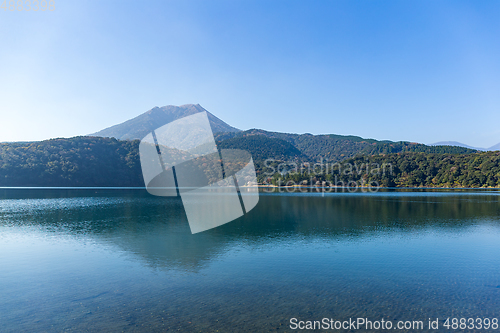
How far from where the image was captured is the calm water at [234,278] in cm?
855

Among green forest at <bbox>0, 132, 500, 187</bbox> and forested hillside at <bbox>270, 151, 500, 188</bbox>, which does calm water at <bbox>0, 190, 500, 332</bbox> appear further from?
forested hillside at <bbox>270, 151, 500, 188</bbox>

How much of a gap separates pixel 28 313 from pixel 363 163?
13754cm

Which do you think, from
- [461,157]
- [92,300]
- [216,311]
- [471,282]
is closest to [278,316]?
[216,311]

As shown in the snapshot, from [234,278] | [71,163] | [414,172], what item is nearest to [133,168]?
[71,163]

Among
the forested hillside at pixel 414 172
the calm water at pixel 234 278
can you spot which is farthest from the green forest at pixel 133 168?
the calm water at pixel 234 278

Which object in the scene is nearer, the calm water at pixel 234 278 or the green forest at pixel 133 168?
the calm water at pixel 234 278

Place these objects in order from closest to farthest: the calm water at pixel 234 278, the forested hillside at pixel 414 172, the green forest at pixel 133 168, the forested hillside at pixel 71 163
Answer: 1. the calm water at pixel 234 278
2. the forested hillside at pixel 71 163
3. the green forest at pixel 133 168
4. the forested hillside at pixel 414 172

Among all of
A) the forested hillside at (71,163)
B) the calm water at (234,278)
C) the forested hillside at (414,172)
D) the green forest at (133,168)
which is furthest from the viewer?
the forested hillside at (414,172)

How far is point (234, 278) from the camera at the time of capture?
38.7 ft

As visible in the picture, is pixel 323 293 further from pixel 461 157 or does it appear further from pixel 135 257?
pixel 461 157

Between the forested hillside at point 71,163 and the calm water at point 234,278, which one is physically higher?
the forested hillside at point 71,163

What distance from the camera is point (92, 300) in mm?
9547

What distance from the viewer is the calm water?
336 inches

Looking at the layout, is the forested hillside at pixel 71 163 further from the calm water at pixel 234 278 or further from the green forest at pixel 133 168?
the calm water at pixel 234 278
